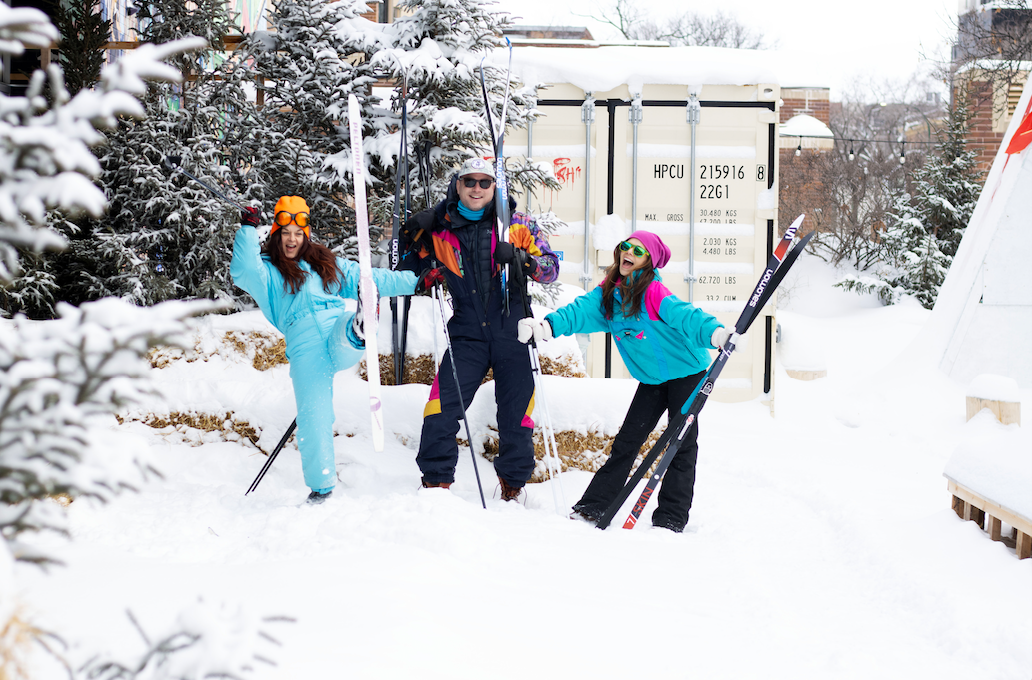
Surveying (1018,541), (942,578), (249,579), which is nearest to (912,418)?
(1018,541)

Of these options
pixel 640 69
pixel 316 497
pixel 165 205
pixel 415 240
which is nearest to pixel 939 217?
pixel 640 69

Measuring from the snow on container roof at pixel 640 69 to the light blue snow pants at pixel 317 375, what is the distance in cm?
454

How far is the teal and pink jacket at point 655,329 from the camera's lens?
13.7ft

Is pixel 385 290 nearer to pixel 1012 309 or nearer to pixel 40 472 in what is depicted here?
pixel 40 472

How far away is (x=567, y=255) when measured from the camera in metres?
8.00

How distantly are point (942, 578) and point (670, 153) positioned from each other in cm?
536

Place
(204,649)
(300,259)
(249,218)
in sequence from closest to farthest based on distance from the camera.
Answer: (204,649)
(249,218)
(300,259)

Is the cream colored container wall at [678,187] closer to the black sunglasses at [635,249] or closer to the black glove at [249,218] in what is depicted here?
the black sunglasses at [635,249]

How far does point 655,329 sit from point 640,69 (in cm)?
454

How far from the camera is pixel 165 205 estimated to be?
5684mm

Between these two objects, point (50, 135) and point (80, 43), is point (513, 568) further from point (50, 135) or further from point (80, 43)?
point (80, 43)

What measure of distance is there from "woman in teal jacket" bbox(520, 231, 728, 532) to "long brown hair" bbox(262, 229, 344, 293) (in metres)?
1.09

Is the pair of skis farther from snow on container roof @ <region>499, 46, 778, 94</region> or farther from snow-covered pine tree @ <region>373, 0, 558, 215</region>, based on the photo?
snow on container roof @ <region>499, 46, 778, 94</region>

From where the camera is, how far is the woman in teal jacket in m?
4.25
